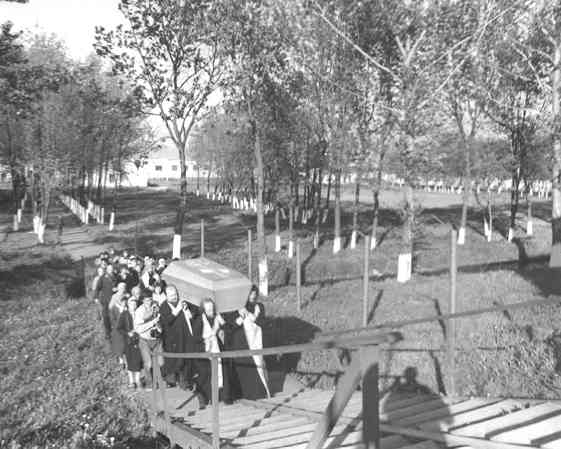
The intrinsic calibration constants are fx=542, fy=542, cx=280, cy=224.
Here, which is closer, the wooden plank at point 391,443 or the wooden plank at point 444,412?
the wooden plank at point 391,443

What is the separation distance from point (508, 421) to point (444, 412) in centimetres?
63

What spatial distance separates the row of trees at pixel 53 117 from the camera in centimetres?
1884

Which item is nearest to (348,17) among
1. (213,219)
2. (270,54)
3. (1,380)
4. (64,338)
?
(270,54)

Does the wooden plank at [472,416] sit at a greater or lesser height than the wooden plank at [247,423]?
greater

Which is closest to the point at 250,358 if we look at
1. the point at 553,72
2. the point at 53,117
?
the point at 553,72

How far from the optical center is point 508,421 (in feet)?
13.9

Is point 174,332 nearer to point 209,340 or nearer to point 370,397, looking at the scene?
point 209,340

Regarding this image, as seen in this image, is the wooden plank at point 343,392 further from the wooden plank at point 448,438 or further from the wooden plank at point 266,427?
the wooden plank at point 266,427

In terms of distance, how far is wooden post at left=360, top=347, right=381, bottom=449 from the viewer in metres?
3.07

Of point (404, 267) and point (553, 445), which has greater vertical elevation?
point (553, 445)

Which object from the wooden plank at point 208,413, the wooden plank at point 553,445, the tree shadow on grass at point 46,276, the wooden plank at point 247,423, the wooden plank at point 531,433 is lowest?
the tree shadow on grass at point 46,276

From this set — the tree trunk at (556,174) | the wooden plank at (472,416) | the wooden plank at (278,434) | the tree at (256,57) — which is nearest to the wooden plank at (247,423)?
the wooden plank at (278,434)

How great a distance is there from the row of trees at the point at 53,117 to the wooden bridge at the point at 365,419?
1533cm

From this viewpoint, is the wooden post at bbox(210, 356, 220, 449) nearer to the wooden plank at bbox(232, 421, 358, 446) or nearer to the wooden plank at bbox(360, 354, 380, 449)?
the wooden plank at bbox(232, 421, 358, 446)
